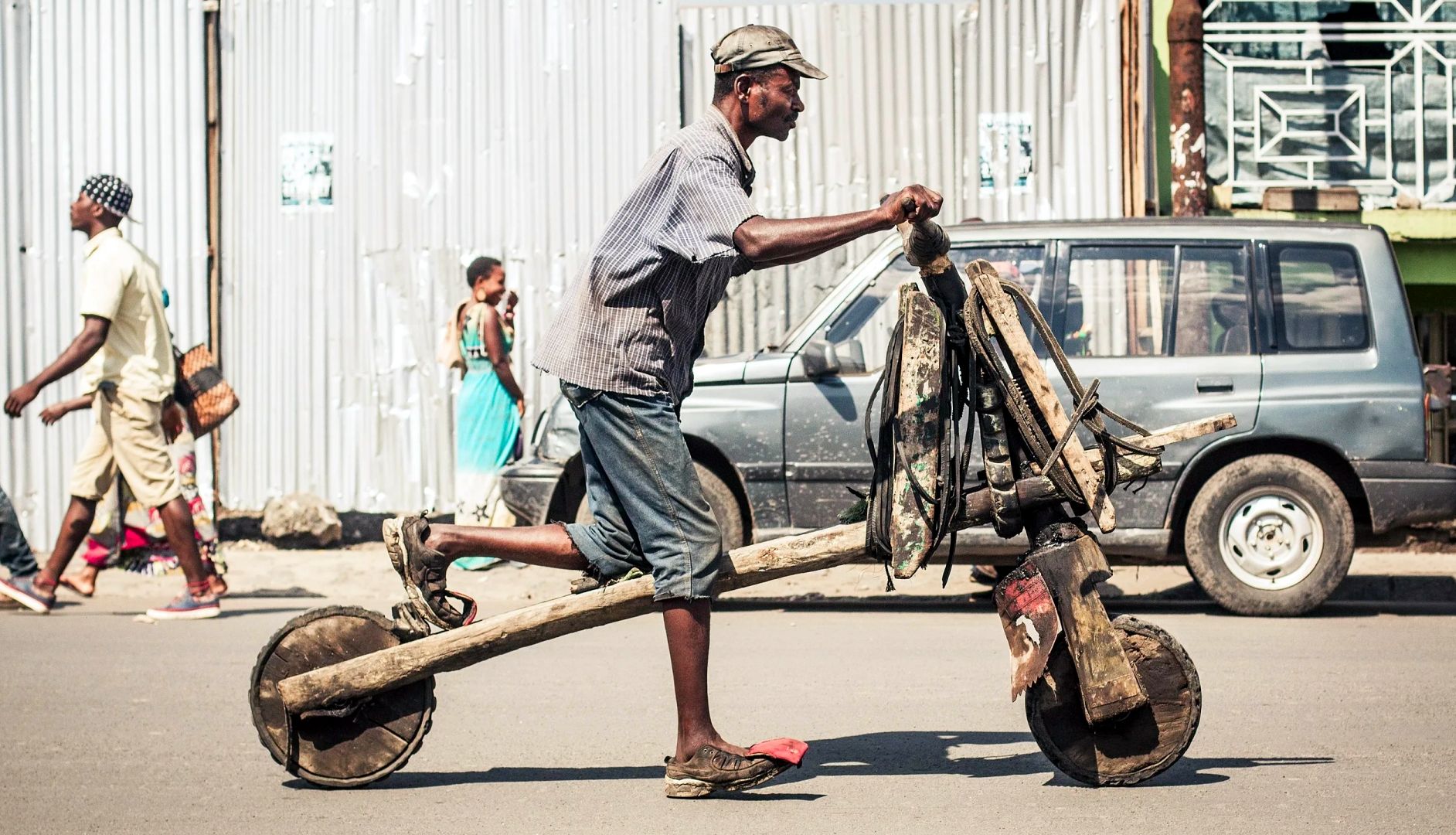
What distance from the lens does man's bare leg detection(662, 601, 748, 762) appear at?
4211 mm

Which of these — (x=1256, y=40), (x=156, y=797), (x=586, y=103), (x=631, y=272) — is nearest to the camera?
(x=631, y=272)

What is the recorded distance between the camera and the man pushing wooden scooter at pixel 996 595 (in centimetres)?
418

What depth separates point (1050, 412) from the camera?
4.25 metres

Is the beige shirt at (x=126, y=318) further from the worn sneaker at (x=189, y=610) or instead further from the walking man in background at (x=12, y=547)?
the worn sneaker at (x=189, y=610)

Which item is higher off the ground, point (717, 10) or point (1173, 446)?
point (717, 10)

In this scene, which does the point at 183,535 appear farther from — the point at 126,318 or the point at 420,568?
the point at 420,568

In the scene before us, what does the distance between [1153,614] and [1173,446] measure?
89 cm

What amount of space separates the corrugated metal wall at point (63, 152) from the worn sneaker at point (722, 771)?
7894 mm

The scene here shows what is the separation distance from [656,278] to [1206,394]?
464 centimetres

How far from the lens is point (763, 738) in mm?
5230

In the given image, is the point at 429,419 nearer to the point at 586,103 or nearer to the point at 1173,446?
the point at 586,103

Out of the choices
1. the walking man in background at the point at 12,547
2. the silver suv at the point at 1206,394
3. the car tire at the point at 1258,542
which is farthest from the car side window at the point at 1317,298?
the walking man in background at the point at 12,547

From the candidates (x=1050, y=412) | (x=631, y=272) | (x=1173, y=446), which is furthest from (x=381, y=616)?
(x=1173, y=446)

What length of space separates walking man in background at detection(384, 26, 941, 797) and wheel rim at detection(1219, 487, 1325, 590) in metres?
4.56
